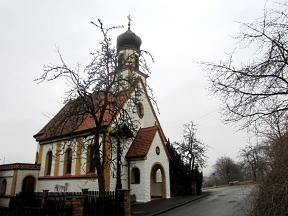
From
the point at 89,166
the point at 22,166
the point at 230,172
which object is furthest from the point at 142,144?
the point at 230,172

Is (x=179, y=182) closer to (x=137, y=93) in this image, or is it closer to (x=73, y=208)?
(x=137, y=93)

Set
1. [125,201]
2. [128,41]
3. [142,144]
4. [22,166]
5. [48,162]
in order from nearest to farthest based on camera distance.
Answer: [125,201]
[142,144]
[22,166]
[48,162]
[128,41]

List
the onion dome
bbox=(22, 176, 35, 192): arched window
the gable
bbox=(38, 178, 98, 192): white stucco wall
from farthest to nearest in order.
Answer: the onion dome < bbox=(22, 176, 35, 192): arched window < the gable < bbox=(38, 178, 98, 192): white stucco wall

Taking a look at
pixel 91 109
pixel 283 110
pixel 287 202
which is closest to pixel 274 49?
pixel 283 110

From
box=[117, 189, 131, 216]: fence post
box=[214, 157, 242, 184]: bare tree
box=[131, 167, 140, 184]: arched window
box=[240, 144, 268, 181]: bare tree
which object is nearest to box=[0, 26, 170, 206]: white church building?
box=[131, 167, 140, 184]: arched window

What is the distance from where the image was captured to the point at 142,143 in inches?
835

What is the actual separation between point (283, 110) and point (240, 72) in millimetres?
1183

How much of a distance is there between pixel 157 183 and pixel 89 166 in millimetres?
6808

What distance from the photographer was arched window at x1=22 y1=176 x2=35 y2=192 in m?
24.9

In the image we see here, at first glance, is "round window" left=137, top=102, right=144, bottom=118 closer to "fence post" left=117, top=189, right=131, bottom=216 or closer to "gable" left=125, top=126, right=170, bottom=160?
"gable" left=125, top=126, right=170, bottom=160

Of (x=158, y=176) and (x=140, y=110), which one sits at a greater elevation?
(x=140, y=110)

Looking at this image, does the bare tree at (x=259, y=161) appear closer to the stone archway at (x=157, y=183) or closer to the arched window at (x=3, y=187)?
the stone archway at (x=157, y=183)

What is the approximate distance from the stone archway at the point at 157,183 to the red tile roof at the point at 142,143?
197 centimetres

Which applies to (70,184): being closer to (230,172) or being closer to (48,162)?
(48,162)
